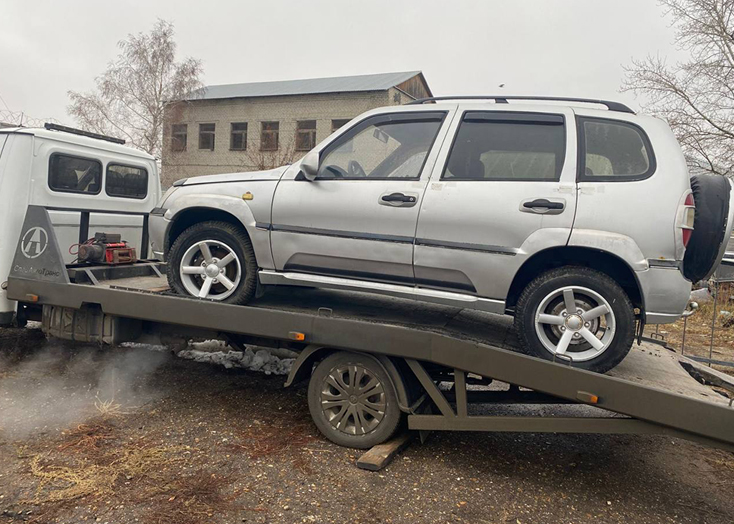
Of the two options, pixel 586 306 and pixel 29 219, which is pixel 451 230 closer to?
pixel 586 306

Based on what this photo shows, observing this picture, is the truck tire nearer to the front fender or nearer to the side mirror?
the side mirror

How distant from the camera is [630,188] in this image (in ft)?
10.3

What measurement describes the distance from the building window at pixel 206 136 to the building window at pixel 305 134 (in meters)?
5.50

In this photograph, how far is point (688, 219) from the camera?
121 inches

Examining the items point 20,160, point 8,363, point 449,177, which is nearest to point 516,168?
point 449,177

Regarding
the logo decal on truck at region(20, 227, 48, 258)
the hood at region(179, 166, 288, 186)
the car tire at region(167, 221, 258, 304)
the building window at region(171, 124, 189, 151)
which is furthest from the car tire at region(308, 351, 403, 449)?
the building window at region(171, 124, 189, 151)

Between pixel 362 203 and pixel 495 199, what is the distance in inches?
35.5

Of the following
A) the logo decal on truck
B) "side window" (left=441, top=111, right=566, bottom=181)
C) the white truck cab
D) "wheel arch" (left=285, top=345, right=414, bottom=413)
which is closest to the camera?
"side window" (left=441, top=111, right=566, bottom=181)

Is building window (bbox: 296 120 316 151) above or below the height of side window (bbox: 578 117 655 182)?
above

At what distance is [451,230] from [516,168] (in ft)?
1.92

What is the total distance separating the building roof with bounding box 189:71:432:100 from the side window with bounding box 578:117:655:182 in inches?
925

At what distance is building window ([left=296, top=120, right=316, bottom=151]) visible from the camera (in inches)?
1060

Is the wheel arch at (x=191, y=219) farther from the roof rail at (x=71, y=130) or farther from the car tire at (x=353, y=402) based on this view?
the roof rail at (x=71, y=130)

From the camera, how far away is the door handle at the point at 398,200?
11.5 ft
